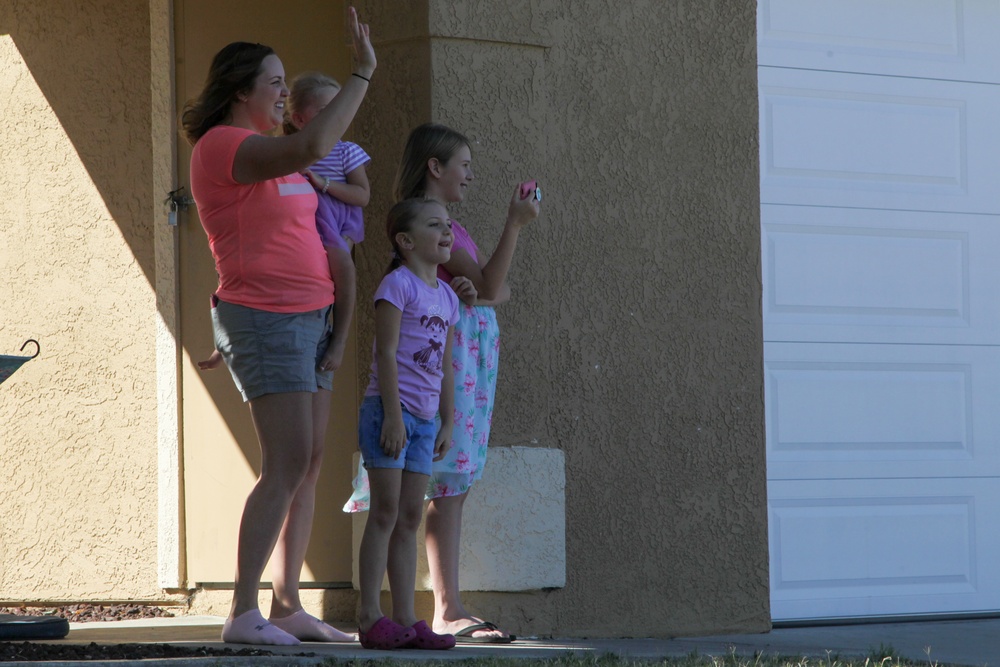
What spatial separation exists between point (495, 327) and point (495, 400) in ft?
1.14

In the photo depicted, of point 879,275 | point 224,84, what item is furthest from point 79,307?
point 879,275

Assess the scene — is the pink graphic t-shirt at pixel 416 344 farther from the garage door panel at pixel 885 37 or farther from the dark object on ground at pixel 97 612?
the garage door panel at pixel 885 37

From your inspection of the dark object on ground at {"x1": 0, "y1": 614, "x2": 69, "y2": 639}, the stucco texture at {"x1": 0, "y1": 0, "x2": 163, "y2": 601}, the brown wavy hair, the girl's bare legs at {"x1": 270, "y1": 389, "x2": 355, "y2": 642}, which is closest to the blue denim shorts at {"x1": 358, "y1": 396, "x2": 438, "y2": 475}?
the girl's bare legs at {"x1": 270, "y1": 389, "x2": 355, "y2": 642}

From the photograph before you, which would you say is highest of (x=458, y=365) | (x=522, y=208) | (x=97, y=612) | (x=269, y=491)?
(x=522, y=208)

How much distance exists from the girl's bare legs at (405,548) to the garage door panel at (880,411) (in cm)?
180

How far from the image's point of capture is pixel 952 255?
18.1 feet

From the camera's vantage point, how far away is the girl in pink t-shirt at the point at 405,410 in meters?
3.77

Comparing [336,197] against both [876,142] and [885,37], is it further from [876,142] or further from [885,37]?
[885,37]

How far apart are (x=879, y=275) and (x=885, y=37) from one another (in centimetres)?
101

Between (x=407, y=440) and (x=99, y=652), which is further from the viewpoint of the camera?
(x=407, y=440)

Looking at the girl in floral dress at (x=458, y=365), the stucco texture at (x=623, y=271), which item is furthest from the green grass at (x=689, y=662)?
the stucco texture at (x=623, y=271)

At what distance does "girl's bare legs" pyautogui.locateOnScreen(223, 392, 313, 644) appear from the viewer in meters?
3.67

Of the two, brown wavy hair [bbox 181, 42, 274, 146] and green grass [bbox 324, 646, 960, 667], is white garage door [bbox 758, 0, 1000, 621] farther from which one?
brown wavy hair [bbox 181, 42, 274, 146]

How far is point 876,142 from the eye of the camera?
17.8 ft
